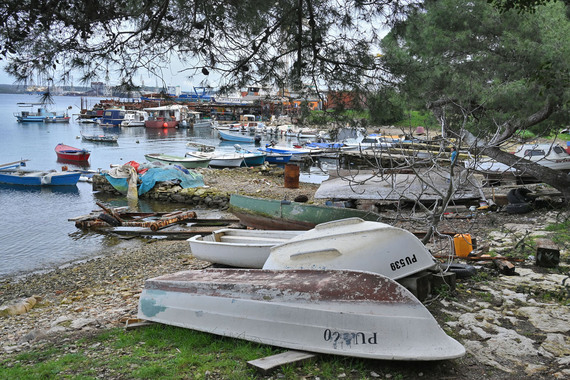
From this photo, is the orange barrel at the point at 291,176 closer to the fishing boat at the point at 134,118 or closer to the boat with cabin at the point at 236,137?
the boat with cabin at the point at 236,137

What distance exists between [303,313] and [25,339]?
144 inches

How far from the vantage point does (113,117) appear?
70.5 meters

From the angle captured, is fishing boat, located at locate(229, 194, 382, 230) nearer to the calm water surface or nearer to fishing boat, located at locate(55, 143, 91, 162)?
the calm water surface

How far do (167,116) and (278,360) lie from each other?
6928cm

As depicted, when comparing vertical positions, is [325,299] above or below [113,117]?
below

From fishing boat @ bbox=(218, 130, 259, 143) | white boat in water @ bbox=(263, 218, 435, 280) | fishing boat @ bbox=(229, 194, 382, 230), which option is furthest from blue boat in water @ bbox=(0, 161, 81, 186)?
fishing boat @ bbox=(218, 130, 259, 143)

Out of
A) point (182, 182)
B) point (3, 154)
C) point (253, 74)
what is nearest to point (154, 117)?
point (3, 154)

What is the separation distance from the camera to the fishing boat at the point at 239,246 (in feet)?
24.1

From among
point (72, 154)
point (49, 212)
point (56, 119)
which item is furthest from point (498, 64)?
point (56, 119)

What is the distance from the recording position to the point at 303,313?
4.43 m

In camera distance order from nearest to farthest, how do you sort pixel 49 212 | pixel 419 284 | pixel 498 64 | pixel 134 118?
pixel 419 284
pixel 498 64
pixel 49 212
pixel 134 118

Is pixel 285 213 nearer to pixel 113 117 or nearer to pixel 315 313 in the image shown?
pixel 315 313

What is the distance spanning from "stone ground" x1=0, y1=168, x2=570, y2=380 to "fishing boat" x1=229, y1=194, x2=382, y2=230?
202 cm

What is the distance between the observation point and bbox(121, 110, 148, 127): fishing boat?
6885cm
